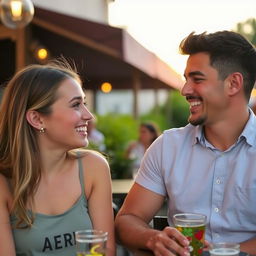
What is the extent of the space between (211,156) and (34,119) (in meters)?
0.80

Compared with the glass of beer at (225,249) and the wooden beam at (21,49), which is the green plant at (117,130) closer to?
the wooden beam at (21,49)

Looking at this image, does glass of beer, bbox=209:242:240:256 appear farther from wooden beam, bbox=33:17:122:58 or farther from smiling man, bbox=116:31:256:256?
wooden beam, bbox=33:17:122:58

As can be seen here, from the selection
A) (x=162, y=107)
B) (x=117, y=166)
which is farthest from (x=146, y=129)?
(x=162, y=107)

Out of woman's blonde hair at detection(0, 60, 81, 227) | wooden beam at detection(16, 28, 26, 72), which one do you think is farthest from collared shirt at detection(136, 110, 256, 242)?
wooden beam at detection(16, 28, 26, 72)

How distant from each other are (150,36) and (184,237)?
482 inches

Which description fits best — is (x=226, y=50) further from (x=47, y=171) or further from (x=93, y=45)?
(x=93, y=45)

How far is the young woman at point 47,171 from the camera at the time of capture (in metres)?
2.36

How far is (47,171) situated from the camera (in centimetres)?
254

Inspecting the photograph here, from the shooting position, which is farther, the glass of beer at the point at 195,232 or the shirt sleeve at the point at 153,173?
the shirt sleeve at the point at 153,173

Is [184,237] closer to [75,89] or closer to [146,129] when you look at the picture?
[75,89]

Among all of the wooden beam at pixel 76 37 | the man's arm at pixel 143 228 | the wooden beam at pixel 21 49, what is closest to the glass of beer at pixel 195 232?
the man's arm at pixel 143 228

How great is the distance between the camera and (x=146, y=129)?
28.3 ft

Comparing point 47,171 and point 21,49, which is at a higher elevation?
point 21,49

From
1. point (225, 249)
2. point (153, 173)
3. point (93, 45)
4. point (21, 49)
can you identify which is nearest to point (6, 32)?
point (21, 49)
